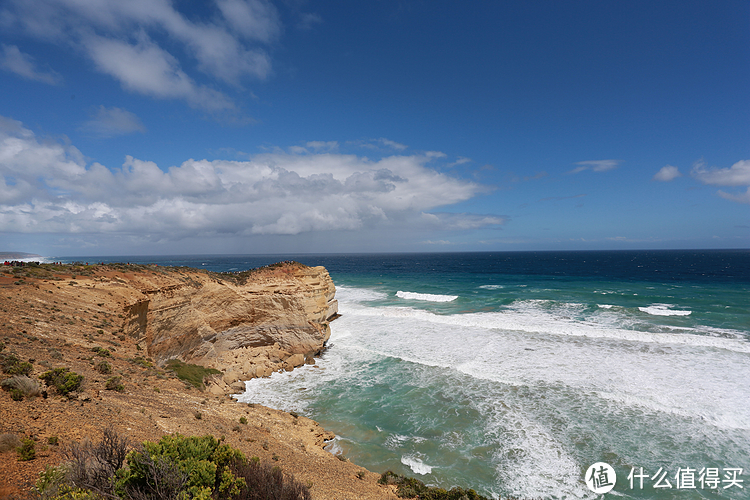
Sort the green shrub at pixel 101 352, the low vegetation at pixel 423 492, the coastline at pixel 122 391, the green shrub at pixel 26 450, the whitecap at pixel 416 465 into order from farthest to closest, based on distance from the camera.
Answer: the green shrub at pixel 101 352, the whitecap at pixel 416 465, the low vegetation at pixel 423 492, the coastline at pixel 122 391, the green shrub at pixel 26 450

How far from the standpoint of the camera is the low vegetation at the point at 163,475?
423 centimetres

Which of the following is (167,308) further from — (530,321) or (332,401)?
(530,321)

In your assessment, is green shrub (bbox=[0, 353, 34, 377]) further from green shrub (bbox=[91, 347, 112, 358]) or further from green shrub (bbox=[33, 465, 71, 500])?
green shrub (bbox=[33, 465, 71, 500])

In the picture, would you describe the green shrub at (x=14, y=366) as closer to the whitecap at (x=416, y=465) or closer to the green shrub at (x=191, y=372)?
the green shrub at (x=191, y=372)

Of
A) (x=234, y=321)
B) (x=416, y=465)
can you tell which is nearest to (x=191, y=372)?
(x=234, y=321)

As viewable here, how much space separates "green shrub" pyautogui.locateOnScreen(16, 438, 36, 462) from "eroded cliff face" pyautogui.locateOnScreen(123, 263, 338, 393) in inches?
366

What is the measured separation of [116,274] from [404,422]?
16194 mm

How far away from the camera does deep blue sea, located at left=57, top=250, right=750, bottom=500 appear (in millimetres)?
10242

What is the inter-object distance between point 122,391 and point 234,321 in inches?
427

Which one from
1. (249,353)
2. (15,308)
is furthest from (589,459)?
(15,308)

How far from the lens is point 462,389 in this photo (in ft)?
51.1

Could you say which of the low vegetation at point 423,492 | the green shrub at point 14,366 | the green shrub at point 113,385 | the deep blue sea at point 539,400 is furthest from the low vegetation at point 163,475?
the deep blue sea at point 539,400

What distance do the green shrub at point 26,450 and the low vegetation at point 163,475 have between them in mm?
522

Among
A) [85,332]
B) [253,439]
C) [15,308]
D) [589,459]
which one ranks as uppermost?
[15,308]
